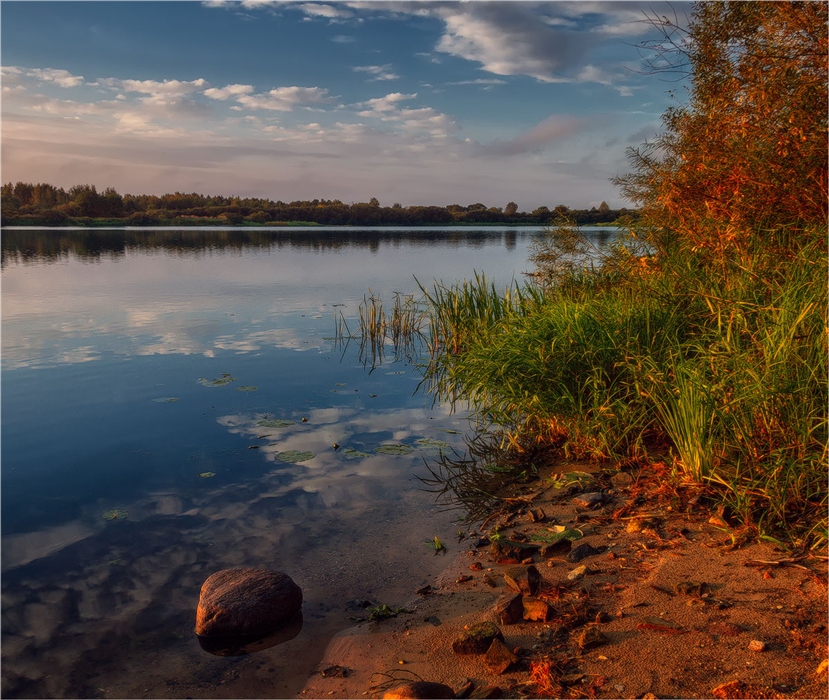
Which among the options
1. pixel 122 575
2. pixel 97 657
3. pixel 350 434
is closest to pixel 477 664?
pixel 97 657

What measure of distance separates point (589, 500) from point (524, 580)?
5.30ft

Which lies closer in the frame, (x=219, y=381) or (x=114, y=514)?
(x=114, y=514)

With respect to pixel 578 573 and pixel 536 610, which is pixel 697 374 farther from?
pixel 536 610

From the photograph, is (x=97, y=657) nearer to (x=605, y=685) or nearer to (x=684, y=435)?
(x=605, y=685)

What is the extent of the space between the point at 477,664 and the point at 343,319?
15.5 meters

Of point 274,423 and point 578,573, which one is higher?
point 578,573

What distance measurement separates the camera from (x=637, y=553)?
15.6 ft

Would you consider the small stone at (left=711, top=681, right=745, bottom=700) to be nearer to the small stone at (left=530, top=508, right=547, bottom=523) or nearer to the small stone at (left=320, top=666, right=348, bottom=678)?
the small stone at (left=320, top=666, right=348, bottom=678)

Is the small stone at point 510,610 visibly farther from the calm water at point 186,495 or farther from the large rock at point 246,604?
the large rock at point 246,604

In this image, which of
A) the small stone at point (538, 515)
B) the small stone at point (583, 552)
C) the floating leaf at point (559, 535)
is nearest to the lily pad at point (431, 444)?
the small stone at point (538, 515)

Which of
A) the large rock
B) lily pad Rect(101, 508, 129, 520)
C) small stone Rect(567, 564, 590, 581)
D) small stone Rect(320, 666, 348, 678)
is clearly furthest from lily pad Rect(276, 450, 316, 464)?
small stone Rect(567, 564, 590, 581)

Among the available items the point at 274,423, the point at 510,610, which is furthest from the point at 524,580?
the point at 274,423

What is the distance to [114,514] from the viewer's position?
22.0 ft

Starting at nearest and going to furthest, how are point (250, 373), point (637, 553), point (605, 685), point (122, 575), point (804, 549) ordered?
point (605, 685)
point (804, 549)
point (637, 553)
point (122, 575)
point (250, 373)
